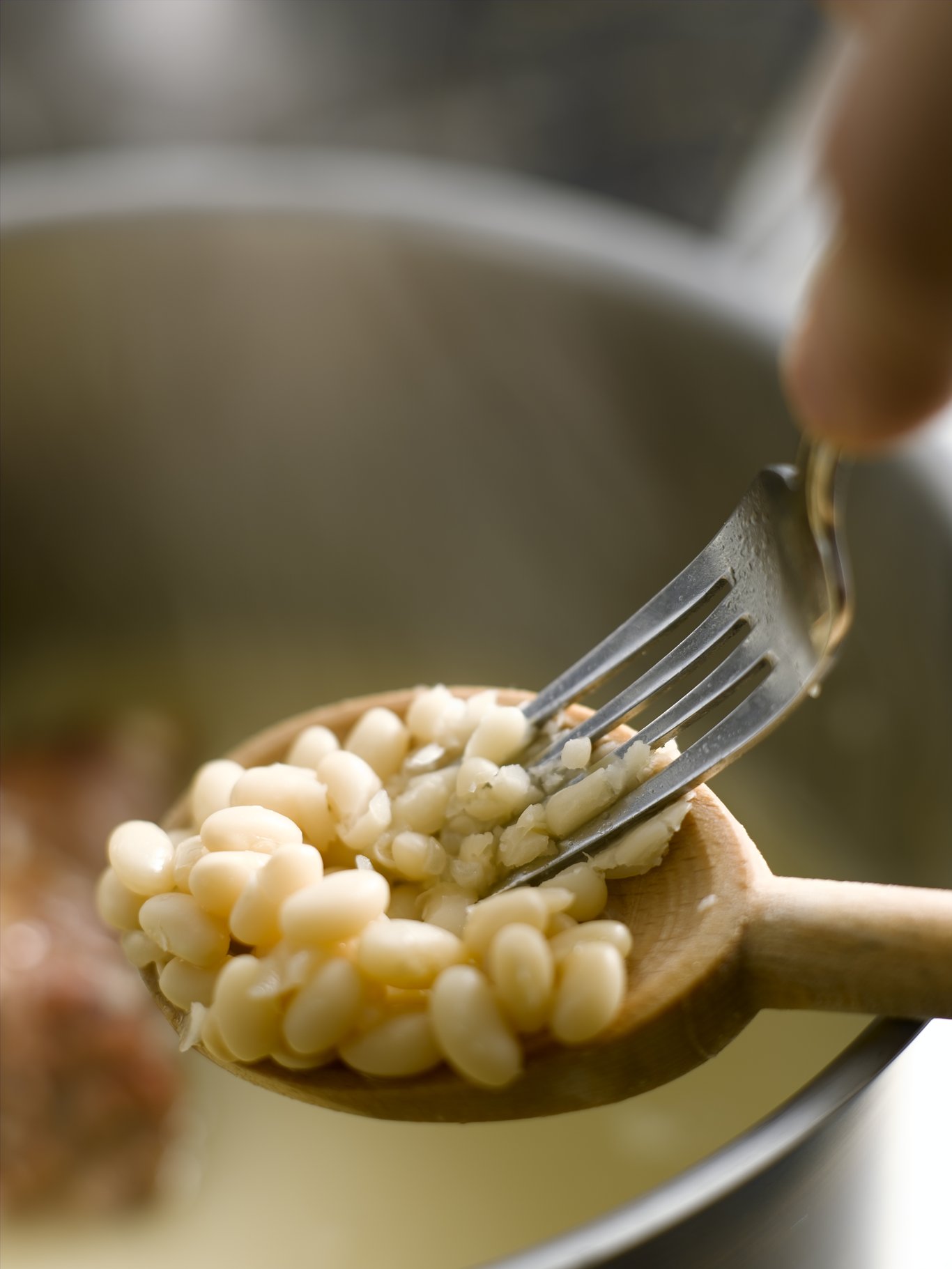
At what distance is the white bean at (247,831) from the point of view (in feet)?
1.45

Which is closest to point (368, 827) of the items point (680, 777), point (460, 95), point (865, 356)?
point (680, 777)

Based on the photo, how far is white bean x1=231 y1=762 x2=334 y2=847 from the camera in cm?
47

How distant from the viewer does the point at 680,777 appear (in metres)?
0.42

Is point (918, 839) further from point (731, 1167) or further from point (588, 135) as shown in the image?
point (588, 135)

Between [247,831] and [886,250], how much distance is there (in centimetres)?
30

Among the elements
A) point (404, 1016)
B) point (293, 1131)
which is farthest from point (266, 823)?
point (293, 1131)

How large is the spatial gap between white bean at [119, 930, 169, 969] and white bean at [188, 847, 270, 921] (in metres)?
0.04

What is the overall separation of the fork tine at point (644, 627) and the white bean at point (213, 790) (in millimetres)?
129

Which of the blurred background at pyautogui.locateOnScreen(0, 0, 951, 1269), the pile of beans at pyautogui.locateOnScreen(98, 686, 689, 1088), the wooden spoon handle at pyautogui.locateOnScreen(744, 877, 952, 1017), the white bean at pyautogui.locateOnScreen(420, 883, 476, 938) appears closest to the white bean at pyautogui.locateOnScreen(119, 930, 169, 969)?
the pile of beans at pyautogui.locateOnScreen(98, 686, 689, 1088)

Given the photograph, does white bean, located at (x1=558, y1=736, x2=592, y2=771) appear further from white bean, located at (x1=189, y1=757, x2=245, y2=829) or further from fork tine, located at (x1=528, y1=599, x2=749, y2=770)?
white bean, located at (x1=189, y1=757, x2=245, y2=829)

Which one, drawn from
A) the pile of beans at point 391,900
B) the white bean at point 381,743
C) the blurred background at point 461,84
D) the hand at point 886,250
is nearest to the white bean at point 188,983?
the pile of beans at point 391,900

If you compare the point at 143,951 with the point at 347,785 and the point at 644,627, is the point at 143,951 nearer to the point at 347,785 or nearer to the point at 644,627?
the point at 347,785

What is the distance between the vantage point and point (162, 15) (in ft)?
3.95

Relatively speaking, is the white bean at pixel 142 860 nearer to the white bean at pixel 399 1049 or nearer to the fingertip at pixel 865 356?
the white bean at pixel 399 1049
